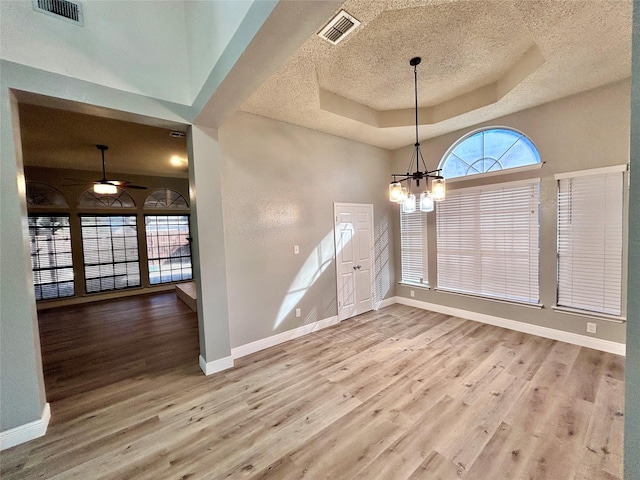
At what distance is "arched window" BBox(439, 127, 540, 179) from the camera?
381 centimetres

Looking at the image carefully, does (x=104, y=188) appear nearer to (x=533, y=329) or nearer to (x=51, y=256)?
(x=51, y=256)

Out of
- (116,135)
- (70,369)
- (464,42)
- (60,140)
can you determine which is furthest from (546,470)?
(60,140)

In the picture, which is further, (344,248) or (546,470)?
(344,248)

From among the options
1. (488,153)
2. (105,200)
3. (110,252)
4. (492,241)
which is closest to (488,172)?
(488,153)

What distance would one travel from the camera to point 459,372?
2875mm

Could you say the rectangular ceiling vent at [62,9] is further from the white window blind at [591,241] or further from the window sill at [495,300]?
the window sill at [495,300]

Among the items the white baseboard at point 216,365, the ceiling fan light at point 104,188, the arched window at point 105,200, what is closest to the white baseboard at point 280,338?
the white baseboard at point 216,365

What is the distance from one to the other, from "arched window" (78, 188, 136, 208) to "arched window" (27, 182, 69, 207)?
0.37 meters

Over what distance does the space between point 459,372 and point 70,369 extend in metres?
4.64

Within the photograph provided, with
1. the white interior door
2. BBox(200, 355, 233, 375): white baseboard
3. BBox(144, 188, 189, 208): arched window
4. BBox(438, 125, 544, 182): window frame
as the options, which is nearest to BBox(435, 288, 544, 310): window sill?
the white interior door

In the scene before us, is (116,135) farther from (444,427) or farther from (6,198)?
(444,427)

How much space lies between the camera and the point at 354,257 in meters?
4.73

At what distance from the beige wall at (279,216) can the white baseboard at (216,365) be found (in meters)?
0.28

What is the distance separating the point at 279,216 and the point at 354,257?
1684 millimetres
